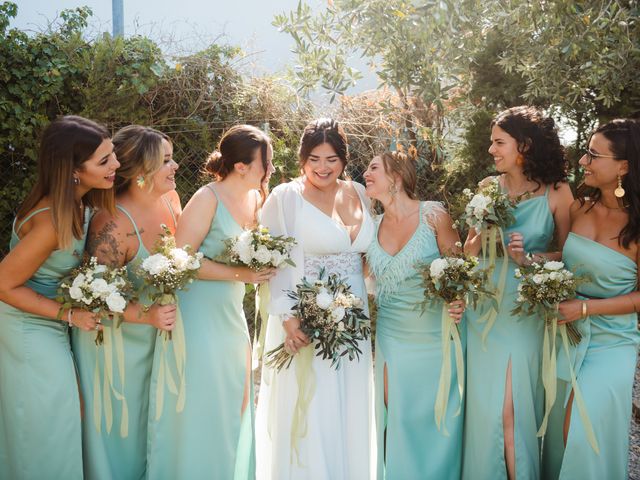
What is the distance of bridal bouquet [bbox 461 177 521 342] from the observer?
393 centimetres

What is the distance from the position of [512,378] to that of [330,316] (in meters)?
1.26

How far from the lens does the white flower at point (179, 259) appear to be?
361 cm

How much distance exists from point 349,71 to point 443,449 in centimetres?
251

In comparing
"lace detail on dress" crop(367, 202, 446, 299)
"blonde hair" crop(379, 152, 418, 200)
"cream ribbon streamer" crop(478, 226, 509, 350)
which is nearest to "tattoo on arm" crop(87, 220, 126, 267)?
"lace detail on dress" crop(367, 202, 446, 299)

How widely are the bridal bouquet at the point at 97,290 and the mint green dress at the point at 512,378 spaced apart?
222 centimetres

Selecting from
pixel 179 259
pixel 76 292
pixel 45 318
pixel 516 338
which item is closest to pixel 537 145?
pixel 516 338

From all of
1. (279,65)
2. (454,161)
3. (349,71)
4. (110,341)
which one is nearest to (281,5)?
(279,65)

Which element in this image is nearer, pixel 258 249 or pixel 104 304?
pixel 104 304

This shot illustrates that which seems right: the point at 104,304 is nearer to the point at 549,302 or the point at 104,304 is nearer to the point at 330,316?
the point at 330,316

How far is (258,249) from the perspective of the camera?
3.81 metres

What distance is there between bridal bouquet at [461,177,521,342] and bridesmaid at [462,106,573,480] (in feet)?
0.23

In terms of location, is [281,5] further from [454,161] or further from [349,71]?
[349,71]

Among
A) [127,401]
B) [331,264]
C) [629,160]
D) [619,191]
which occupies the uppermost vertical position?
[629,160]

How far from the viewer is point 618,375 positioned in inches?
152
